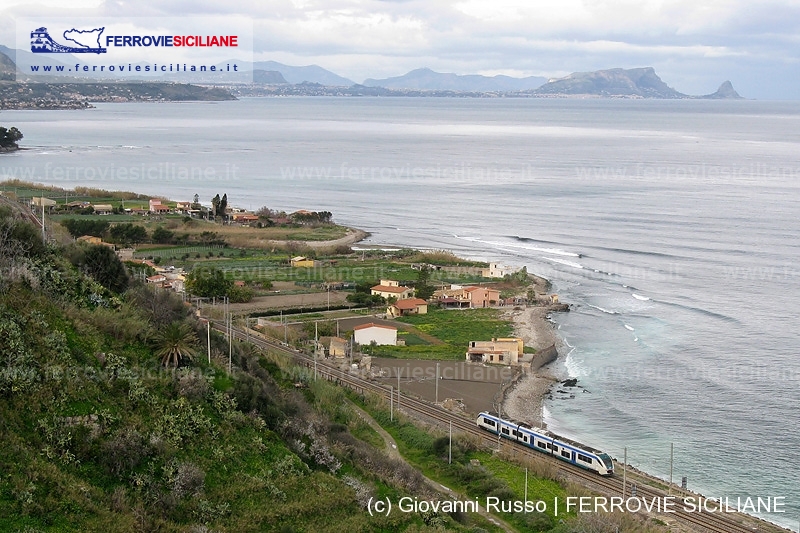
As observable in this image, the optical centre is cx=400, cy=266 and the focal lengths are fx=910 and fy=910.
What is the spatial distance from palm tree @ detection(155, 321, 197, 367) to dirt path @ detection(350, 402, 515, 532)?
620 cm

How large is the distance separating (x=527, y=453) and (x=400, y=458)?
455 cm

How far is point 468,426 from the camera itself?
27.9m

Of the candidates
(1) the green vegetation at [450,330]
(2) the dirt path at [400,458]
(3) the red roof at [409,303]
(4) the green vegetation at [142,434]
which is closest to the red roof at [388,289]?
(3) the red roof at [409,303]

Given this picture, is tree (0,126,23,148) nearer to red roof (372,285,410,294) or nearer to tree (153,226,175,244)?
tree (153,226,175,244)

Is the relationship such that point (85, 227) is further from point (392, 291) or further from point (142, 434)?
point (142, 434)

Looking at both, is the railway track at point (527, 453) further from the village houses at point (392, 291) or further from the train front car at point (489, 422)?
the village houses at point (392, 291)

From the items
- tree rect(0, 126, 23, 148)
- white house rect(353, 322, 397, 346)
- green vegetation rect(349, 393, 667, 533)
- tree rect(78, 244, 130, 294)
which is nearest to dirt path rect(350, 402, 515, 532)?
green vegetation rect(349, 393, 667, 533)

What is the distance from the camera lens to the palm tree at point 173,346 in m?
18.5

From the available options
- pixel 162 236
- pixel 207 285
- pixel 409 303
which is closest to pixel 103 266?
pixel 207 285

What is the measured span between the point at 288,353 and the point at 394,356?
4.82 metres

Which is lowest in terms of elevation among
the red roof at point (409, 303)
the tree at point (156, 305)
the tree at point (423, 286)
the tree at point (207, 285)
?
the red roof at point (409, 303)

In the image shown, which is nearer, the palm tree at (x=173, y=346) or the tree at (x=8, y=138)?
the palm tree at (x=173, y=346)

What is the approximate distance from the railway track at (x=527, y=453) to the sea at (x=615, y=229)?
7.09 feet

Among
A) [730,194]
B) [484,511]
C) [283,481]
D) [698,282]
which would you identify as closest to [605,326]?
[698,282]
